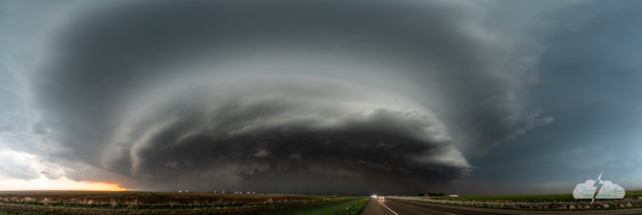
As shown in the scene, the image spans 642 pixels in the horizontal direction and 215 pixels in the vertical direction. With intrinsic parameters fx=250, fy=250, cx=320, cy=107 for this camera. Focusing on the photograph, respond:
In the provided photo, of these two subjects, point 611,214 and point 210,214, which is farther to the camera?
point 210,214

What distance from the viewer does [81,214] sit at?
26.3 m

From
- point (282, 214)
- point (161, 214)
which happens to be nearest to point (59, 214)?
point (161, 214)

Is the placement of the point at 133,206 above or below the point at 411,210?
below

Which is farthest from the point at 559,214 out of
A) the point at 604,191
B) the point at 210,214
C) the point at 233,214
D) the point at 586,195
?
the point at 210,214

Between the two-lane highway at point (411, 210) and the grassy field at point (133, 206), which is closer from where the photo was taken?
the two-lane highway at point (411, 210)

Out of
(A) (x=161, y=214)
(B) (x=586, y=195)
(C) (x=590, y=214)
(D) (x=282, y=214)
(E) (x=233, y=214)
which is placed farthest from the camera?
(B) (x=586, y=195)

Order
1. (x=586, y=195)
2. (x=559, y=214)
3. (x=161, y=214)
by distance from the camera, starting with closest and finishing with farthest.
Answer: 1. (x=559, y=214)
2. (x=161, y=214)
3. (x=586, y=195)

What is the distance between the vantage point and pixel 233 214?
32.0 metres

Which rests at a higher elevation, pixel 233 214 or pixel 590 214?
pixel 590 214

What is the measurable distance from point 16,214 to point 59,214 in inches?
147

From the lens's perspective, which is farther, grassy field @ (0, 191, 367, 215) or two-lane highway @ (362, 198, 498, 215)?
grassy field @ (0, 191, 367, 215)

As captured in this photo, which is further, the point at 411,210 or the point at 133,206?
the point at 133,206

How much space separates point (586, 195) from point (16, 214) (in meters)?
74.8

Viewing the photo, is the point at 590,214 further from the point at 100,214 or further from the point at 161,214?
the point at 100,214
